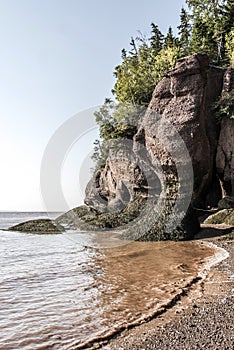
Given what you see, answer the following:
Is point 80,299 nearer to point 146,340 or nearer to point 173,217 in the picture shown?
point 146,340

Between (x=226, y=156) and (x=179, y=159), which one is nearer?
(x=179, y=159)

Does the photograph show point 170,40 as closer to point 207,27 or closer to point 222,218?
point 207,27

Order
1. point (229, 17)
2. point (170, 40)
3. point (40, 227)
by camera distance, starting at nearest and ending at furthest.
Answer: point (40, 227), point (229, 17), point (170, 40)

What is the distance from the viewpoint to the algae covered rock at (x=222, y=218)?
61.3 ft

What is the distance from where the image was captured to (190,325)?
5.44m

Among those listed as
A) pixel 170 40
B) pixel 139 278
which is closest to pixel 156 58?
pixel 170 40

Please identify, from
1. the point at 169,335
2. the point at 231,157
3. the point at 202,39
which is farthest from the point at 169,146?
the point at 202,39

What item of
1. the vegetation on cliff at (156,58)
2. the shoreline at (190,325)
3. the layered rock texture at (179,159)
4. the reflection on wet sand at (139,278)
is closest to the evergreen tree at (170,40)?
the vegetation on cliff at (156,58)

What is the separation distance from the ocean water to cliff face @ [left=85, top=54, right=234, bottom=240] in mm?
4551

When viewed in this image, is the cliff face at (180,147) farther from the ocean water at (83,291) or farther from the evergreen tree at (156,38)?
the evergreen tree at (156,38)

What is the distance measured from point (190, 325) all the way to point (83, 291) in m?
3.64

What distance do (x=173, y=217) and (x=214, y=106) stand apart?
10.1m

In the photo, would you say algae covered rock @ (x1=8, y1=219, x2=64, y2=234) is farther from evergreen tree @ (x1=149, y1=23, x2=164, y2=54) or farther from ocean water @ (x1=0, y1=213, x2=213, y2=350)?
evergreen tree @ (x1=149, y1=23, x2=164, y2=54)

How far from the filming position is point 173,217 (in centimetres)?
1762
